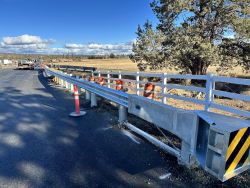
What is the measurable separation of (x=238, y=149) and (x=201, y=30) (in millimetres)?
13387

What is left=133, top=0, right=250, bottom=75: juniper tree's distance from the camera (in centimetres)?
1207

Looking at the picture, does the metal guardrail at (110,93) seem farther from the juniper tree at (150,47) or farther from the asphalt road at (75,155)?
the juniper tree at (150,47)

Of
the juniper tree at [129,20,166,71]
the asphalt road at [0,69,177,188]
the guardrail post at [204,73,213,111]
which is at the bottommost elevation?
the asphalt road at [0,69,177,188]

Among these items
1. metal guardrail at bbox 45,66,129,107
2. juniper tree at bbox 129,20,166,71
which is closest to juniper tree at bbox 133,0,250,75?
juniper tree at bbox 129,20,166,71

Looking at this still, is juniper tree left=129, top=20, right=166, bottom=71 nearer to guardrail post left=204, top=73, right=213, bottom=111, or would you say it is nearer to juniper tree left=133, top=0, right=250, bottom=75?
juniper tree left=133, top=0, right=250, bottom=75

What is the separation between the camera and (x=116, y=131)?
510 centimetres

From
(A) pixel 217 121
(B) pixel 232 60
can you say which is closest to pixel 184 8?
(B) pixel 232 60

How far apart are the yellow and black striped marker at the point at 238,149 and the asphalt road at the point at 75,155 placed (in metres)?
0.88

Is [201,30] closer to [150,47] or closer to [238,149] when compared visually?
[150,47]

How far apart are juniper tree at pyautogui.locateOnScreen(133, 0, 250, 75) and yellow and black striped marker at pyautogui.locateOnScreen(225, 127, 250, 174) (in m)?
10.8

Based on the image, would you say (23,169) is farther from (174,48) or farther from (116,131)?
(174,48)

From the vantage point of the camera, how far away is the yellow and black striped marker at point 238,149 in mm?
2277

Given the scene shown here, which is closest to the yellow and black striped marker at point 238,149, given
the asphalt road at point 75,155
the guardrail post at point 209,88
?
the asphalt road at point 75,155

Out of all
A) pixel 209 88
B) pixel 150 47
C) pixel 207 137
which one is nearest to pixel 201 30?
pixel 150 47
